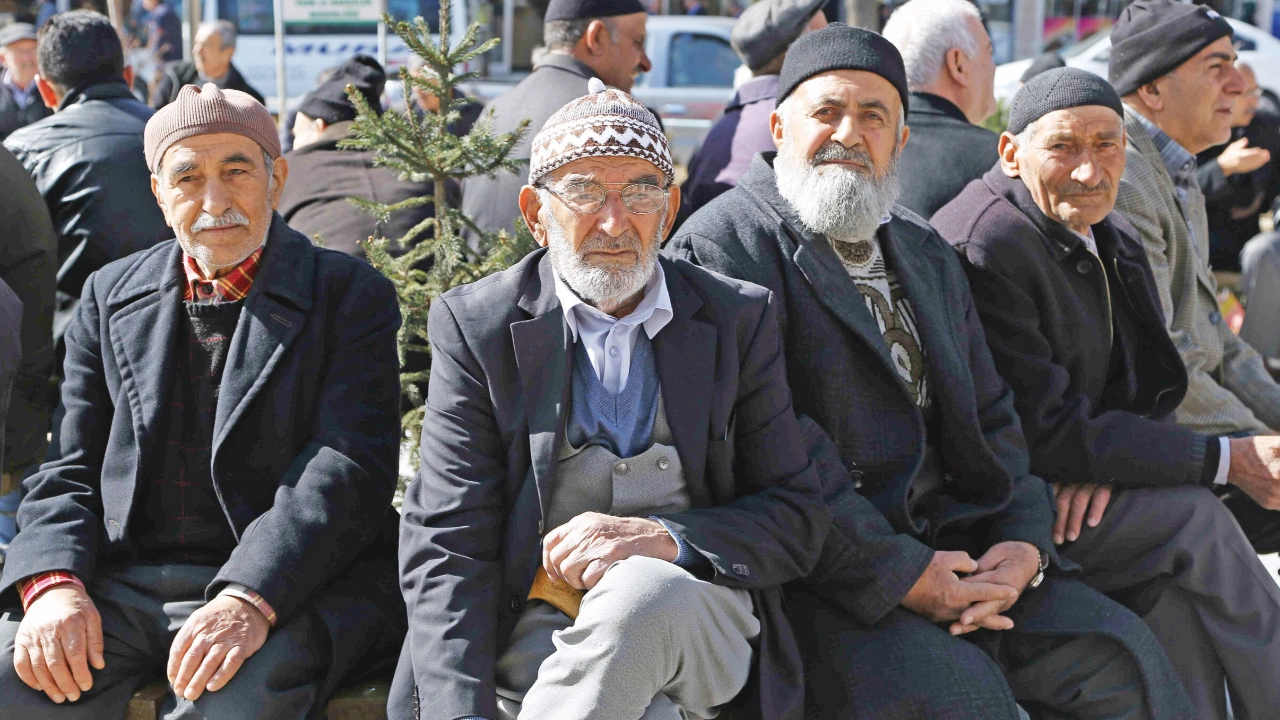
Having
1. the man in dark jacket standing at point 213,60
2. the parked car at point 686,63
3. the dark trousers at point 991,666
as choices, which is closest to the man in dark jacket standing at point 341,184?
the dark trousers at point 991,666

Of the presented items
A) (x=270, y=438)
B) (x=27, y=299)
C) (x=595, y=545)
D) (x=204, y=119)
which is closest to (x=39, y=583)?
(x=270, y=438)

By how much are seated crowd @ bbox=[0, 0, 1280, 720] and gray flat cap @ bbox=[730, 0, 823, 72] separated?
5.67ft

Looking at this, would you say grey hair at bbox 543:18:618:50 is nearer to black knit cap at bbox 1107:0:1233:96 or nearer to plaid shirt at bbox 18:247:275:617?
black knit cap at bbox 1107:0:1233:96

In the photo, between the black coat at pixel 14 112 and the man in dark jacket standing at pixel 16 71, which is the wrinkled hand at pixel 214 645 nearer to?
the black coat at pixel 14 112

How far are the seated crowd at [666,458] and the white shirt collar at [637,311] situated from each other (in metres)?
0.01

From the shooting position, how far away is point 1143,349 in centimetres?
407

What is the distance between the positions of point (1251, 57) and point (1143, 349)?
49.5 ft

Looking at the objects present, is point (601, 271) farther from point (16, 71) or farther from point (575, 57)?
point (16, 71)

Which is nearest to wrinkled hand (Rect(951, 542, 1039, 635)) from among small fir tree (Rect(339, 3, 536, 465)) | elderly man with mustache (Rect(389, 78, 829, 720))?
elderly man with mustache (Rect(389, 78, 829, 720))

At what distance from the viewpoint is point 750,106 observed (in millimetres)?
5430

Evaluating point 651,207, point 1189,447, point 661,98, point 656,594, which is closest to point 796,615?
point 656,594

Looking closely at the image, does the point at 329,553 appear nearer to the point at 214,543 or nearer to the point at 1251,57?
the point at 214,543

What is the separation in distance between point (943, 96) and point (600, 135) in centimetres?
237

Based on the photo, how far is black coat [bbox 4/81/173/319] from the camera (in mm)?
4902
